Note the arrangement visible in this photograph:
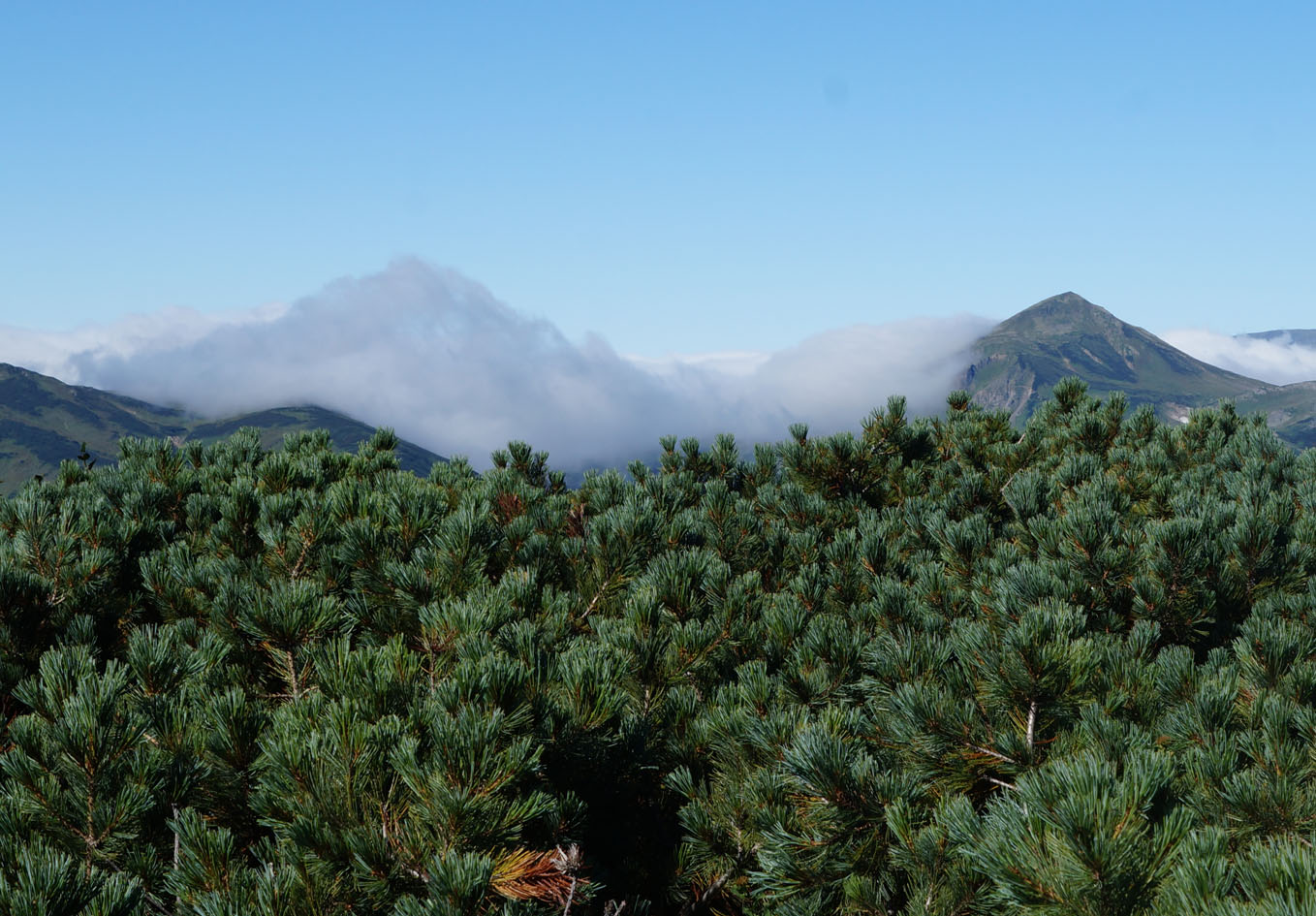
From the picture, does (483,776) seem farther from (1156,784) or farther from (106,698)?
(1156,784)

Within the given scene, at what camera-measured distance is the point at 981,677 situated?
423 centimetres

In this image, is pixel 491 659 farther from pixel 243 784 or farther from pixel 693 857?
pixel 693 857

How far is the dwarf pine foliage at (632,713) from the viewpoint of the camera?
2877mm

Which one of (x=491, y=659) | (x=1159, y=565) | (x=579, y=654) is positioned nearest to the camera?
(x=491, y=659)

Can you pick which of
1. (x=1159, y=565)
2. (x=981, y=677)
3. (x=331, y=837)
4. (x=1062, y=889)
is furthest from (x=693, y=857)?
(x=1159, y=565)

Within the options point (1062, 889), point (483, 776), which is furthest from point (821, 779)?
point (483, 776)

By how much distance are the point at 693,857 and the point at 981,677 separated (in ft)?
5.68

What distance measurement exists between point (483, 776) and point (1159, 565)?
18.5 feet

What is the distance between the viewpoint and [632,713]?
487 cm

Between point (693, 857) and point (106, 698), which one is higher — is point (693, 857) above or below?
below

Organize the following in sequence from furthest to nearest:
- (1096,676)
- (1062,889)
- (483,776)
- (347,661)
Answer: (1096,676) → (347,661) → (483,776) → (1062,889)

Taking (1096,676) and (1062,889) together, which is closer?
(1062,889)

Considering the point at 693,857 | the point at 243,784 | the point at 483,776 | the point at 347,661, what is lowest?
the point at 693,857

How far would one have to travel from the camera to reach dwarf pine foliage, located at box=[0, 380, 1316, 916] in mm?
2877
